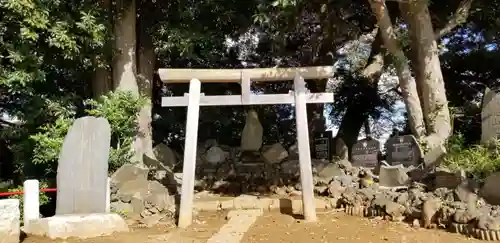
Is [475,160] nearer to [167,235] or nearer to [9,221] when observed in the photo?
[167,235]

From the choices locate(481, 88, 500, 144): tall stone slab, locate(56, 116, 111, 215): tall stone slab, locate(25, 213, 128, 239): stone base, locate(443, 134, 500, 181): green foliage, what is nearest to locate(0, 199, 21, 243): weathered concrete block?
locate(25, 213, 128, 239): stone base

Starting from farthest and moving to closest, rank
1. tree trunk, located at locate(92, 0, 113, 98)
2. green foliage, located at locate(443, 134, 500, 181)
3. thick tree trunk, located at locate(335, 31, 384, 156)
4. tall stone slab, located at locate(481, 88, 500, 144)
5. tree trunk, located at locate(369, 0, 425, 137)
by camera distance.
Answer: thick tree trunk, located at locate(335, 31, 384, 156), tree trunk, located at locate(92, 0, 113, 98), tree trunk, located at locate(369, 0, 425, 137), tall stone slab, located at locate(481, 88, 500, 144), green foliage, located at locate(443, 134, 500, 181)

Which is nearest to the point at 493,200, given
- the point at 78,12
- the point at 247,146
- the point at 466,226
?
the point at 466,226

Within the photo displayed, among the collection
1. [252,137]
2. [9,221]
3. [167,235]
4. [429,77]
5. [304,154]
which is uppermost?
[429,77]

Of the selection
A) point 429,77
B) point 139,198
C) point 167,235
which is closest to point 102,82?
point 139,198

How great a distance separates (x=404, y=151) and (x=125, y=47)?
6.04 meters

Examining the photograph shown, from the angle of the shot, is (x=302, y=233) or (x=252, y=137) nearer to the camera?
(x=302, y=233)

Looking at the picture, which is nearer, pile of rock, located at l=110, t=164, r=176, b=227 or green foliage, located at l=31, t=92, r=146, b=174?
pile of rock, located at l=110, t=164, r=176, b=227

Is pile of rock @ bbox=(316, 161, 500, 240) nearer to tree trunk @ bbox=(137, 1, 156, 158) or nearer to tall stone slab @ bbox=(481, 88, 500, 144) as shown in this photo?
tall stone slab @ bbox=(481, 88, 500, 144)

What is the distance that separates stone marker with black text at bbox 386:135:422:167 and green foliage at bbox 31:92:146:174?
16.6 feet

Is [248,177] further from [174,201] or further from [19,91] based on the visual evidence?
[19,91]

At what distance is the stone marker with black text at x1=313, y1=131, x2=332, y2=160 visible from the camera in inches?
461

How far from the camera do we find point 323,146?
11.8 metres

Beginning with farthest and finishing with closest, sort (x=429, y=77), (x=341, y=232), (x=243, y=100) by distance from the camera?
(x=429, y=77), (x=243, y=100), (x=341, y=232)
